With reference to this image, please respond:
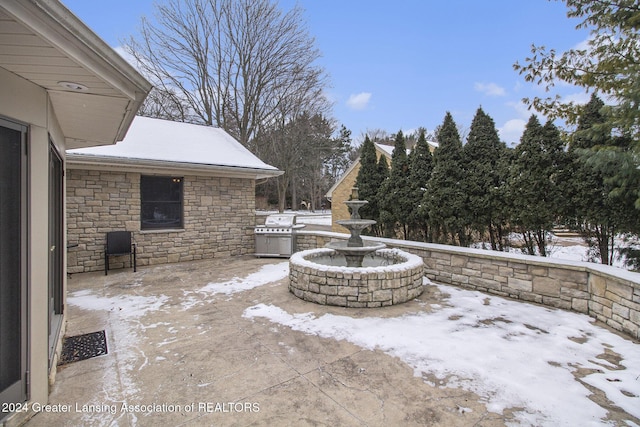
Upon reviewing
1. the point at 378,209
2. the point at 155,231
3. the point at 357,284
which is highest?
the point at 378,209

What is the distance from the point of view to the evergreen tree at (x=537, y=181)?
4.84 m

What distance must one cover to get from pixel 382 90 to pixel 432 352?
1255cm

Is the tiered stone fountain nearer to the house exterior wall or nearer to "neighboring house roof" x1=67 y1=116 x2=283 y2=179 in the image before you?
the house exterior wall

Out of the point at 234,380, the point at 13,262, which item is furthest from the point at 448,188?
the point at 13,262

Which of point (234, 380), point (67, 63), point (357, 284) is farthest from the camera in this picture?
point (357, 284)

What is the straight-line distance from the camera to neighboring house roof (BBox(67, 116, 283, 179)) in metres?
6.44

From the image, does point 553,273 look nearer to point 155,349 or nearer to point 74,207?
point 155,349

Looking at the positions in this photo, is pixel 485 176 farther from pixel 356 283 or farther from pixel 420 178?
pixel 356 283

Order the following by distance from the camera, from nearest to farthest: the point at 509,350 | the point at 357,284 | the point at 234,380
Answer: the point at 234,380 < the point at 509,350 < the point at 357,284

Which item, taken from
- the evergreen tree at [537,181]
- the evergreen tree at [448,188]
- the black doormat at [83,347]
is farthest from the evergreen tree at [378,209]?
the black doormat at [83,347]

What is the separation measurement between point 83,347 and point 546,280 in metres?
5.73

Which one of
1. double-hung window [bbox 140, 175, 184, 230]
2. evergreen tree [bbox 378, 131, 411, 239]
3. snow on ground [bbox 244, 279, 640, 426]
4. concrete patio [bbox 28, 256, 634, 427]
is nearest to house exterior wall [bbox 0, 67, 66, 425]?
concrete patio [bbox 28, 256, 634, 427]

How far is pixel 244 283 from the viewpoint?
557 centimetres

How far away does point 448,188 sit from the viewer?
20.2ft
